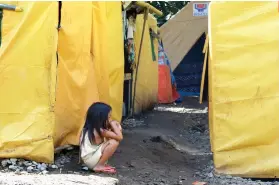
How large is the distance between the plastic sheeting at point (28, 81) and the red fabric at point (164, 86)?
6.49 meters

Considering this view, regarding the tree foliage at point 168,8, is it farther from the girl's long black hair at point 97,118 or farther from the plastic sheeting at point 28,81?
the girl's long black hair at point 97,118

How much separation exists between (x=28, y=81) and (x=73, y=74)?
0.59 metres

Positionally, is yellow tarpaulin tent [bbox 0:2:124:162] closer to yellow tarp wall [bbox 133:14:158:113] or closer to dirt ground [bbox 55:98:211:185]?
dirt ground [bbox 55:98:211:185]

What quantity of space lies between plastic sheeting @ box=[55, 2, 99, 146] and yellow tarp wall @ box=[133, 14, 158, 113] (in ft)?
10.0

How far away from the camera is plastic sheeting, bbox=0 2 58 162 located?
441cm

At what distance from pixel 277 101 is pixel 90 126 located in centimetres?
170

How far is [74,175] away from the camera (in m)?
4.16

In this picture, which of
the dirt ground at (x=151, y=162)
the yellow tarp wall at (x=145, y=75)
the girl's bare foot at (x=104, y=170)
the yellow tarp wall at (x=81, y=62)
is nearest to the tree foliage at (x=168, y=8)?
the yellow tarp wall at (x=145, y=75)

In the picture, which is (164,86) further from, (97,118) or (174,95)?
(97,118)

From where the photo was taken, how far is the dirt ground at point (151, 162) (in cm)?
408

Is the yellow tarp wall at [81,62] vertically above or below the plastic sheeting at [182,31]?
below

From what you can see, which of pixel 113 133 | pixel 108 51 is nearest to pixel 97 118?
pixel 113 133

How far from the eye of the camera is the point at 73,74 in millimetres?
4977

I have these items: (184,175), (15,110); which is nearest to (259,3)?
(184,175)
